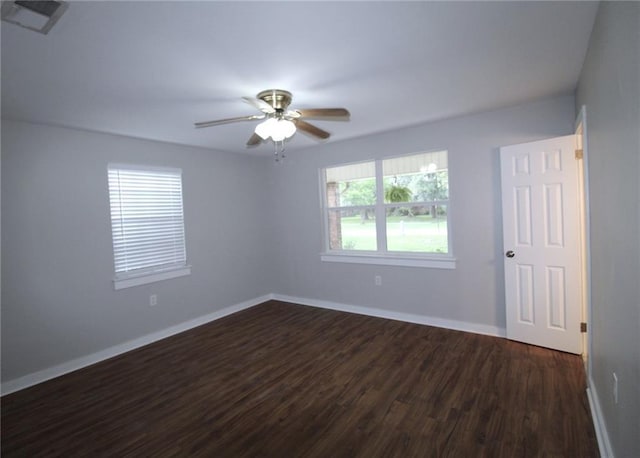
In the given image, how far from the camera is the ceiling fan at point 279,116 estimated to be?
2219 millimetres

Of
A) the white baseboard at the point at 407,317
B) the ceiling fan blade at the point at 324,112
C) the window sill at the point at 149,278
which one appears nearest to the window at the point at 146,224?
the window sill at the point at 149,278

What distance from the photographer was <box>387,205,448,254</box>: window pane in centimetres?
374

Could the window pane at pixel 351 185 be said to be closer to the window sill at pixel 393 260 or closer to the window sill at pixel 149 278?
the window sill at pixel 393 260

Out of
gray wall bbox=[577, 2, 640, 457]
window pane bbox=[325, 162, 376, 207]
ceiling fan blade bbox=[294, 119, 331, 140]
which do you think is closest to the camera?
gray wall bbox=[577, 2, 640, 457]

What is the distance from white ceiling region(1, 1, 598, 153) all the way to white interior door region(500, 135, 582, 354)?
614mm

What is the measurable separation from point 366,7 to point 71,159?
318 cm

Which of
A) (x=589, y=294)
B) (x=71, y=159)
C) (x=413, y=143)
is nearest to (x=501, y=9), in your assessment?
(x=589, y=294)

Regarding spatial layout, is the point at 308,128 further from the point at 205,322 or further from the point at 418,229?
the point at 205,322

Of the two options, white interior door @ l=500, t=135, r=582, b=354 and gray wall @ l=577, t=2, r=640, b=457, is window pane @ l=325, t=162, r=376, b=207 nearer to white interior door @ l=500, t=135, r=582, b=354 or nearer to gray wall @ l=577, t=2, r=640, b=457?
white interior door @ l=500, t=135, r=582, b=354

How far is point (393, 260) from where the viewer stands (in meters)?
4.03

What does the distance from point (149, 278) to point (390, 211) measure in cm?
309

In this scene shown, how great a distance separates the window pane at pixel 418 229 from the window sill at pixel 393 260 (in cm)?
14

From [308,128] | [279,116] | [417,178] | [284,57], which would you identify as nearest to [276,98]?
[279,116]

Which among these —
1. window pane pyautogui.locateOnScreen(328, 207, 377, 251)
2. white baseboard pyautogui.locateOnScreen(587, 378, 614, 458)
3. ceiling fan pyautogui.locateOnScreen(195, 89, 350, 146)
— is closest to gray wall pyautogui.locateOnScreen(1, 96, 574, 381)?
window pane pyautogui.locateOnScreen(328, 207, 377, 251)
